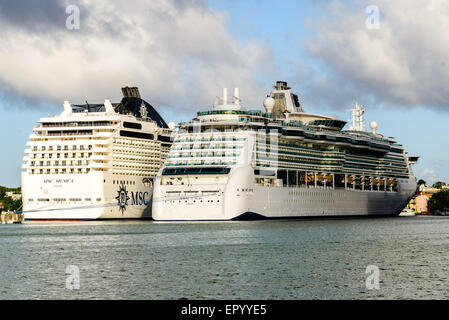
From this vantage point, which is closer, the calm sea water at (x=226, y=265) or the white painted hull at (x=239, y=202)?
the calm sea water at (x=226, y=265)

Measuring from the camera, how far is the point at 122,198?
124 meters

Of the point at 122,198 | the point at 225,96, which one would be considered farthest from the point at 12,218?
the point at 225,96

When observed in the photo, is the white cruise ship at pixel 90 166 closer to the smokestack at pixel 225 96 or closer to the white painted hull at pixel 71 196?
the white painted hull at pixel 71 196

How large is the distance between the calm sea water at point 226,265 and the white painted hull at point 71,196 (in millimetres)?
39213

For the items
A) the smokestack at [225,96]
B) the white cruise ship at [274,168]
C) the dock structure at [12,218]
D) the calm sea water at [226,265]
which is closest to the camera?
the calm sea water at [226,265]

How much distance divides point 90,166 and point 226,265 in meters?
73.5

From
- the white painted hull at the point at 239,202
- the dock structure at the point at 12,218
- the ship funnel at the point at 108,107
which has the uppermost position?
the ship funnel at the point at 108,107

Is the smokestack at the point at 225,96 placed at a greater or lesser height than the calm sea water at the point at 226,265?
greater

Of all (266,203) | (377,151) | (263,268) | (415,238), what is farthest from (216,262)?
(377,151)

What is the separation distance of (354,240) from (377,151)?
7387cm

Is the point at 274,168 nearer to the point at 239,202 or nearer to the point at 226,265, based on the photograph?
the point at 239,202

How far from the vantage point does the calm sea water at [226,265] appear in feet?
129

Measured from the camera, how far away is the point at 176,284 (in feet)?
138

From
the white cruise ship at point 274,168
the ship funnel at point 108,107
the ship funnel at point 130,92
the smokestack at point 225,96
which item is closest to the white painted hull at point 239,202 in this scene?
the white cruise ship at point 274,168
